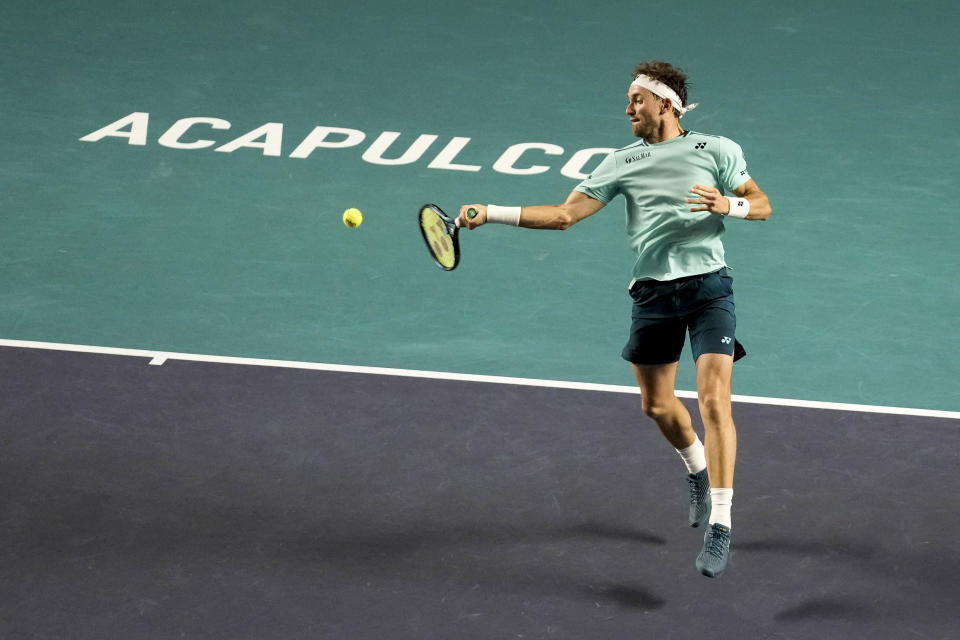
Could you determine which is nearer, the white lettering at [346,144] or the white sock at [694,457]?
the white sock at [694,457]

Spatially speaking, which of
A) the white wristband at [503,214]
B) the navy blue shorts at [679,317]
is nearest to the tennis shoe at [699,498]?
the navy blue shorts at [679,317]

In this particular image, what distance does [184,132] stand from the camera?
13.1 m

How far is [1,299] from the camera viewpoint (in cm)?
1035

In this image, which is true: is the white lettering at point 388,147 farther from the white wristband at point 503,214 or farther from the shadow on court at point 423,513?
the white wristband at point 503,214

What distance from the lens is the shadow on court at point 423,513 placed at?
6902mm

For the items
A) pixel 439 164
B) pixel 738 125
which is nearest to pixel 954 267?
pixel 738 125

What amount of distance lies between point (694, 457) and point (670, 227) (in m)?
1.17

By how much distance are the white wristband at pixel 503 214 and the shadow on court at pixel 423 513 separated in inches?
58.1

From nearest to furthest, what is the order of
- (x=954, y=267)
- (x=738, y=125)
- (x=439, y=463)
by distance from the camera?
(x=439, y=463) → (x=954, y=267) → (x=738, y=125)

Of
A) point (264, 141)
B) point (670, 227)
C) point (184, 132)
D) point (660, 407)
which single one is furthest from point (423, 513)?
point (184, 132)

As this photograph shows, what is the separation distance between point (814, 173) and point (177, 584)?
23.2 ft

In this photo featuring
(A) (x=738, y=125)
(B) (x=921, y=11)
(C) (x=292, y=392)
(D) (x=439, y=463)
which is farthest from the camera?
(B) (x=921, y=11)

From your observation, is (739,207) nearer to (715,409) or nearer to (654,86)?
(654,86)

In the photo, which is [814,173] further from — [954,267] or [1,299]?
[1,299]
